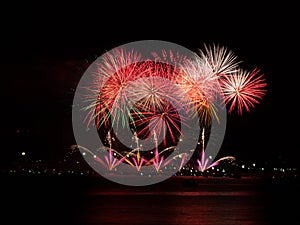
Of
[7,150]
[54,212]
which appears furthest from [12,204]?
[7,150]

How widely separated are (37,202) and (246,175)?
101 meters

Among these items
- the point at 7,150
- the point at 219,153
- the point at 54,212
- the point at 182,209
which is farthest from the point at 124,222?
the point at 7,150

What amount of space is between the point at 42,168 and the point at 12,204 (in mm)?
126424

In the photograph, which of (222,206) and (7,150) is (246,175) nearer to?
(7,150)

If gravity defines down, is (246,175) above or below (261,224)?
below

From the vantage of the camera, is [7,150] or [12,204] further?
[7,150]

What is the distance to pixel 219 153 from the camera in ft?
442

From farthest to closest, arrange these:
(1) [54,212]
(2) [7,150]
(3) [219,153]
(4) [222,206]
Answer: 1. (2) [7,150]
2. (3) [219,153]
3. (4) [222,206]
4. (1) [54,212]

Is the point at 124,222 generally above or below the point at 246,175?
above

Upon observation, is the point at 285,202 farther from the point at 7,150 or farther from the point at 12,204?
the point at 7,150

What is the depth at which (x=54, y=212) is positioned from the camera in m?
39.8

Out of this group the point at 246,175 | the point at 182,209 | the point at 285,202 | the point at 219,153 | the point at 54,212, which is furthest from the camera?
the point at 246,175

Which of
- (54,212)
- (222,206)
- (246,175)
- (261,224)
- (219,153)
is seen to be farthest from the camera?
(246,175)

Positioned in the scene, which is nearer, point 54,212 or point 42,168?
point 54,212
